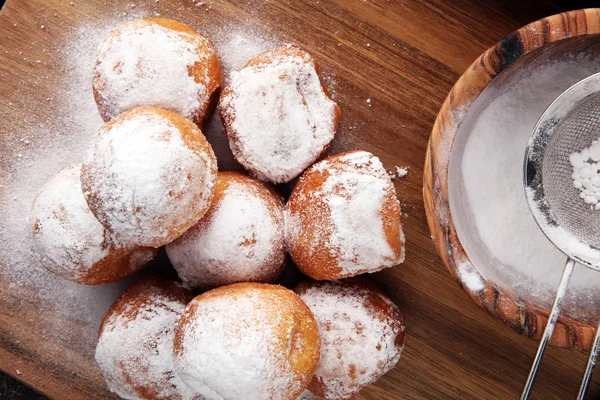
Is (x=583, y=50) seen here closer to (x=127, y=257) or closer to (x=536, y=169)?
(x=536, y=169)

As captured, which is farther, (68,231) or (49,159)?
(49,159)

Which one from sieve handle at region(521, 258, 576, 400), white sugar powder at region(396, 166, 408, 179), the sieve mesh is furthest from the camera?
white sugar powder at region(396, 166, 408, 179)

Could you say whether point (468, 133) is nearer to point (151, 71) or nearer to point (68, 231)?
point (151, 71)

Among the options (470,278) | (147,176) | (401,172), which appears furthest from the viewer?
(401,172)

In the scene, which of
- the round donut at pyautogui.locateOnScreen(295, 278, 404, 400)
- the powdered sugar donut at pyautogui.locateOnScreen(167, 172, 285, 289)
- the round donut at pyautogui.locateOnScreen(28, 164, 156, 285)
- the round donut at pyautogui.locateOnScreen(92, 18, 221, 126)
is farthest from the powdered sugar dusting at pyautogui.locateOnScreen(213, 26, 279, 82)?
the round donut at pyautogui.locateOnScreen(295, 278, 404, 400)

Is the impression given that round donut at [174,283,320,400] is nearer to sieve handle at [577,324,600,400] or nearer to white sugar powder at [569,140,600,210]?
sieve handle at [577,324,600,400]

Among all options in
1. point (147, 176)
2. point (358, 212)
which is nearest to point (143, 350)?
Answer: point (147, 176)

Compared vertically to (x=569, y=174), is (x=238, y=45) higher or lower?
higher
